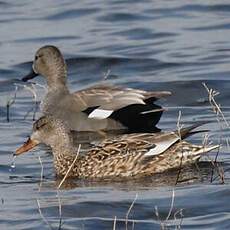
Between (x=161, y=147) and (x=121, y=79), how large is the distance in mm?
4973

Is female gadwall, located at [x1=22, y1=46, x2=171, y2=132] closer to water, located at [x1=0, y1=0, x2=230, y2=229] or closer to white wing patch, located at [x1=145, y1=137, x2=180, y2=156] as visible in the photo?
water, located at [x1=0, y1=0, x2=230, y2=229]

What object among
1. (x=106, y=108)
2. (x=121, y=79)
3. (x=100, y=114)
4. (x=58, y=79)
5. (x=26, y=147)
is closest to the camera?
(x=26, y=147)

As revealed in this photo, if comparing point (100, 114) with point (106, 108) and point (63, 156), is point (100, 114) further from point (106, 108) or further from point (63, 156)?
point (63, 156)

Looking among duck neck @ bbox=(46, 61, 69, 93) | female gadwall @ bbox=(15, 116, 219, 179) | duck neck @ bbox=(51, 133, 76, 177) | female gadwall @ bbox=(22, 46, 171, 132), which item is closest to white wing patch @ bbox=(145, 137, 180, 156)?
female gadwall @ bbox=(15, 116, 219, 179)

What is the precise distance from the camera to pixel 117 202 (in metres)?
9.34

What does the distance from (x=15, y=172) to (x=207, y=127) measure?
233cm

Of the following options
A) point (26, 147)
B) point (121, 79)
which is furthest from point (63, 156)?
point (121, 79)

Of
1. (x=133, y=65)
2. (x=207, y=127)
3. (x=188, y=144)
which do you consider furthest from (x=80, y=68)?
(x=188, y=144)

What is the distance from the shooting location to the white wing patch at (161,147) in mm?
10742

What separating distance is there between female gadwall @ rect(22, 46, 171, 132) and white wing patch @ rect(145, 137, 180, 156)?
6.46 feet

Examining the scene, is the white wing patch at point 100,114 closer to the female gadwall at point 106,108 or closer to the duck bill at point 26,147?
the female gadwall at point 106,108

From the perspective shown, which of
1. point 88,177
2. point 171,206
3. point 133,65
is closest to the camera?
point 171,206

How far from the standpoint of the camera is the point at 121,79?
51.6 ft

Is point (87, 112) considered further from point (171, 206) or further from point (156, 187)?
point (171, 206)
